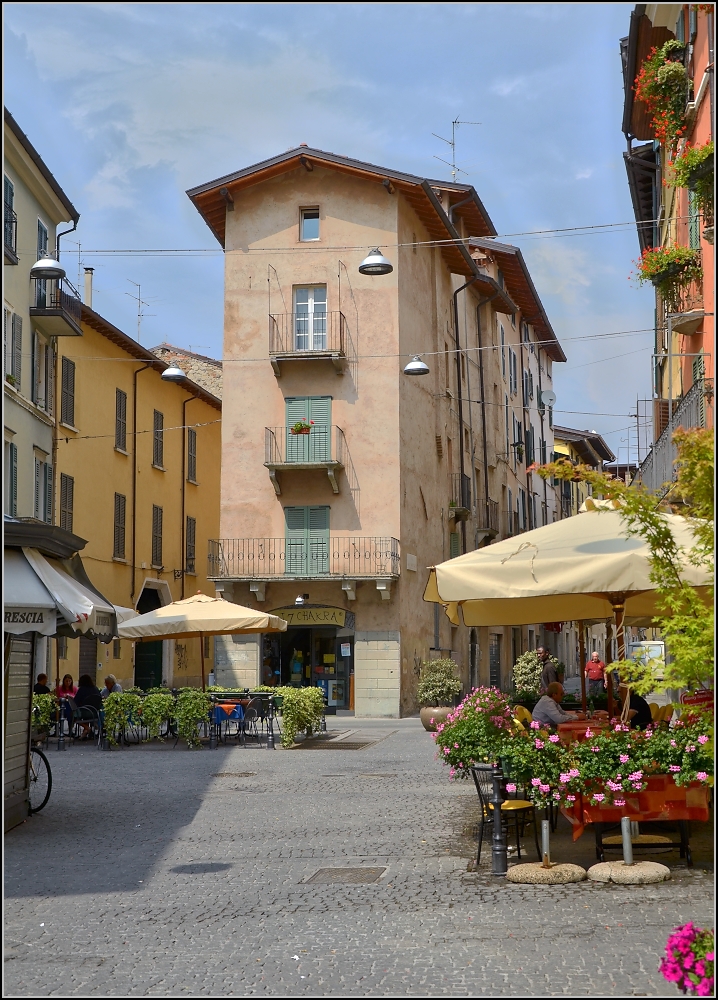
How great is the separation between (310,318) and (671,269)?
17148 mm

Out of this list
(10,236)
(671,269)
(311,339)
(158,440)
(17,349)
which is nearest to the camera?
(671,269)

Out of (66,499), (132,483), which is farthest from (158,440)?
(66,499)

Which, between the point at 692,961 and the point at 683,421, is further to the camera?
the point at 683,421

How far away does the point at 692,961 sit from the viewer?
4.29m

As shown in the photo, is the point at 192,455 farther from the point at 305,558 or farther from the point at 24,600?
the point at 24,600

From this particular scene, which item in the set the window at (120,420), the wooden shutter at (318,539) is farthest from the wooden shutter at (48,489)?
the wooden shutter at (318,539)

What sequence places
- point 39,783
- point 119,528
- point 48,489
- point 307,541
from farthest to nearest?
point 119,528 → point 307,541 → point 48,489 → point 39,783

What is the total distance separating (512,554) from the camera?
9398 mm

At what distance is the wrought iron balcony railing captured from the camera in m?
32.6

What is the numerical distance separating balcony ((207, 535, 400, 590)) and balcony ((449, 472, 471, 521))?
6.38m

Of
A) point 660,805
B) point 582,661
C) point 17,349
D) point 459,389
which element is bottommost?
point 660,805

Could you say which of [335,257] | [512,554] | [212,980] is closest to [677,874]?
[512,554]

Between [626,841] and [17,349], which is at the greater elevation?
[17,349]

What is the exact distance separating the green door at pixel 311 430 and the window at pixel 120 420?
20.7 ft
